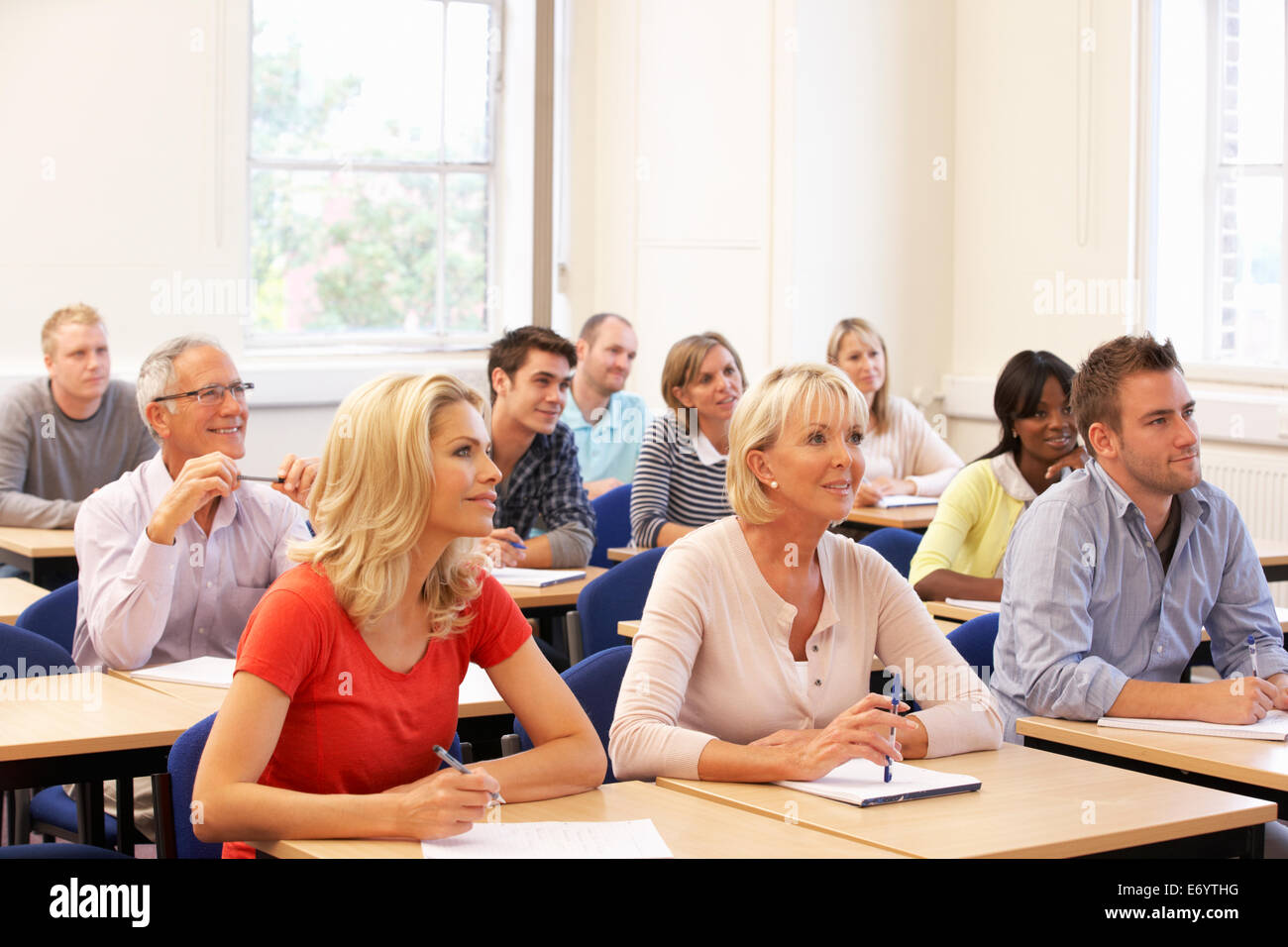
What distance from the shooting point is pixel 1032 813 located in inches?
81.2

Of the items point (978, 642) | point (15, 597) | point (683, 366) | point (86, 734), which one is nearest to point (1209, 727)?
point (978, 642)

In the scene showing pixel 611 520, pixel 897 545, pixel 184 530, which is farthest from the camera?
pixel 611 520

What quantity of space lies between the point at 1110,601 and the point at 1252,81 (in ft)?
14.6

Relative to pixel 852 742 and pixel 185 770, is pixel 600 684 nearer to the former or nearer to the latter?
pixel 852 742

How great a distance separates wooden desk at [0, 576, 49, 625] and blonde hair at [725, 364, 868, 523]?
70.1 inches

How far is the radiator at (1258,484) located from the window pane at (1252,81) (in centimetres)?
132

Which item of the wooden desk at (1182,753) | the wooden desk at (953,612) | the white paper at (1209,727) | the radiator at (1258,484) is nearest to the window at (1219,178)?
the radiator at (1258,484)

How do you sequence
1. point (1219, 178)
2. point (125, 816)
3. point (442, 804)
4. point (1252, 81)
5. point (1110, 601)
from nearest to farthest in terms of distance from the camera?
point (442, 804) → point (125, 816) → point (1110, 601) → point (1252, 81) → point (1219, 178)

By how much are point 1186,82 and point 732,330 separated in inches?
95.0

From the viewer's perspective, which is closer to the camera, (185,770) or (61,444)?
(185,770)

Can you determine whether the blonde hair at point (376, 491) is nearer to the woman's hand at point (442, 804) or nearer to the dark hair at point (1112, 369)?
the woman's hand at point (442, 804)

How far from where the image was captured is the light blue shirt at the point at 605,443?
611 centimetres
